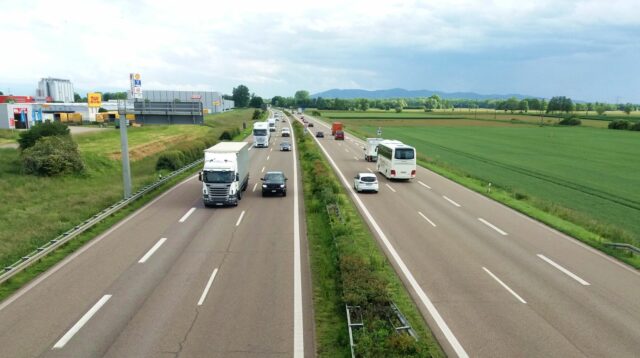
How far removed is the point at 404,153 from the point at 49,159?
31.4m

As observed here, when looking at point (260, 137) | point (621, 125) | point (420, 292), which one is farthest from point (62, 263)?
point (621, 125)

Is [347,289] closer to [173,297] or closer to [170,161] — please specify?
[173,297]

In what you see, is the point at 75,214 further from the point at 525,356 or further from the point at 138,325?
→ the point at 525,356

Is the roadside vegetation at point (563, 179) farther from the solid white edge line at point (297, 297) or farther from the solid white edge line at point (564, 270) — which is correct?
the solid white edge line at point (297, 297)

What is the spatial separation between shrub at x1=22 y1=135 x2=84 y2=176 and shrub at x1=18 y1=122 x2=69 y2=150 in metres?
4.50

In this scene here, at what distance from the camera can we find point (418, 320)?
13609mm

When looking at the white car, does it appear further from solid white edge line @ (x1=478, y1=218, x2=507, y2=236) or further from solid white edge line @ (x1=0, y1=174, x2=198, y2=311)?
solid white edge line @ (x1=0, y1=174, x2=198, y2=311)

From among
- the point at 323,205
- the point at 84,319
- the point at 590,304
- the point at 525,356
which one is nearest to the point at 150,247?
the point at 84,319

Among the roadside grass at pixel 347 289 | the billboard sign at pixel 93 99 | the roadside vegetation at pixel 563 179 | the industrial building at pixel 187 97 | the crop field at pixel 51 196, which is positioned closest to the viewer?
the roadside grass at pixel 347 289

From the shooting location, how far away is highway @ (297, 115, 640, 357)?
497 inches

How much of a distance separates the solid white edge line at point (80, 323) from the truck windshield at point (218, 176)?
45.6 feet

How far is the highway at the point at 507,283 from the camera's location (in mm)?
12625

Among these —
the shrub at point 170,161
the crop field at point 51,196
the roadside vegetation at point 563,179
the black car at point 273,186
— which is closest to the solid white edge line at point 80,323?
the crop field at point 51,196

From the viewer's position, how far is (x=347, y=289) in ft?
46.8
